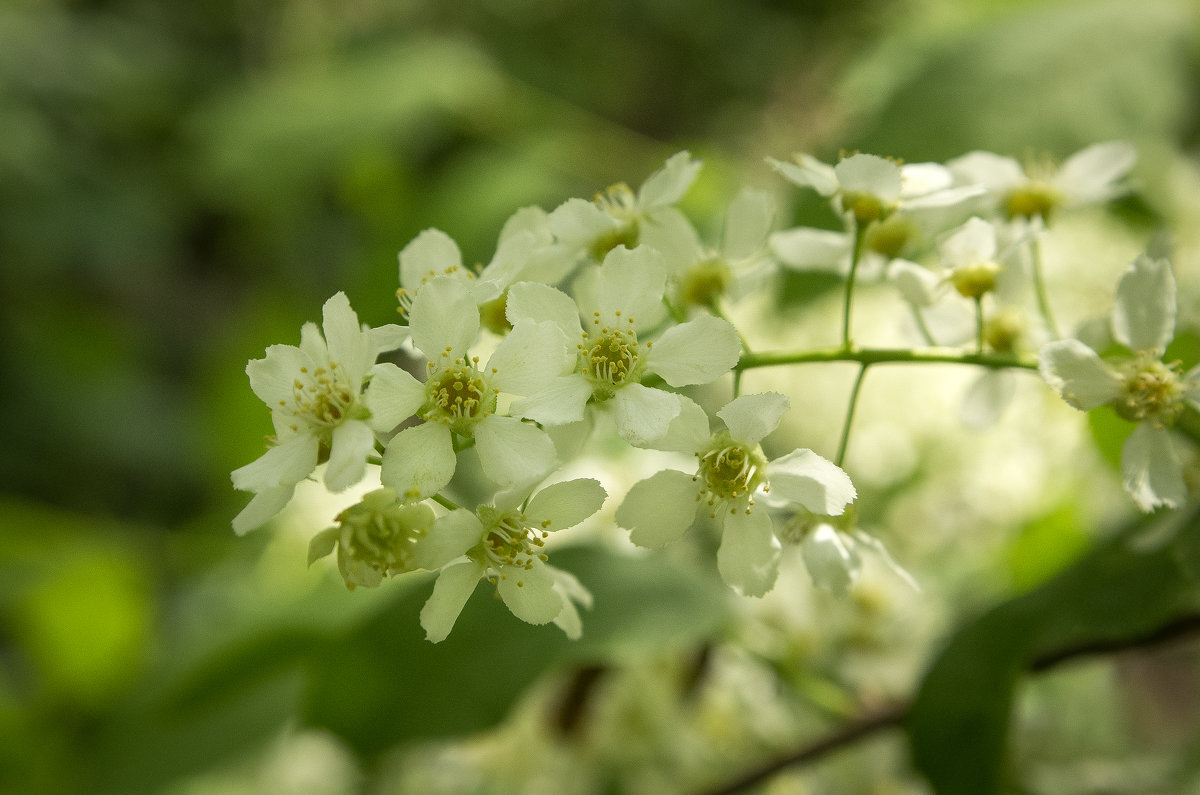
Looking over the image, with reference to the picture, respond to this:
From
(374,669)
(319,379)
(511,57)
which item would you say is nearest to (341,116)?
(374,669)

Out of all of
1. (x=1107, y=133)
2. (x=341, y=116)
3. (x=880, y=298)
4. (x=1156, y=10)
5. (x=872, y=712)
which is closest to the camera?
(x=872, y=712)

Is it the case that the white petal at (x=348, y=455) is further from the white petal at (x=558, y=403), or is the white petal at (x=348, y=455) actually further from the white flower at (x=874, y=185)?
the white flower at (x=874, y=185)

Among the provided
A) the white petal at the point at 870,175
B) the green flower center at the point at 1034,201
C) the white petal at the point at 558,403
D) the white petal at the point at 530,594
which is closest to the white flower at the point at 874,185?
the white petal at the point at 870,175

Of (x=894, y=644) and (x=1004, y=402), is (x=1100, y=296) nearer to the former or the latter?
(x=894, y=644)

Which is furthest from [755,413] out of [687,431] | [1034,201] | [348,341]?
[1034,201]

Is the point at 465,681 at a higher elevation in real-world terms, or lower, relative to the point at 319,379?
lower

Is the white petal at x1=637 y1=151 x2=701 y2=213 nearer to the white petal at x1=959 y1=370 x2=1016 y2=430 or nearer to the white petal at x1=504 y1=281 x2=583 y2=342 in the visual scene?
the white petal at x1=504 y1=281 x2=583 y2=342

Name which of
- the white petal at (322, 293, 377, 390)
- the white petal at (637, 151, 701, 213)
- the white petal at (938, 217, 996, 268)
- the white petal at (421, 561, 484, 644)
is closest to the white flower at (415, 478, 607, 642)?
the white petal at (421, 561, 484, 644)
